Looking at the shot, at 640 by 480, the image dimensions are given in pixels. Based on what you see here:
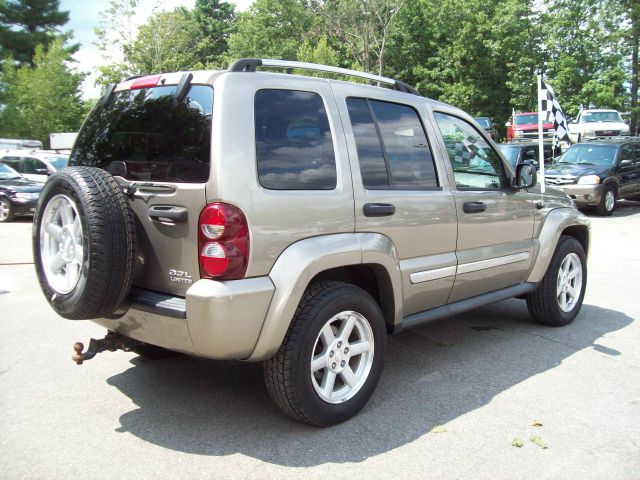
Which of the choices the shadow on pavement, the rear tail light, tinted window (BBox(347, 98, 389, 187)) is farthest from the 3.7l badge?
tinted window (BBox(347, 98, 389, 187))

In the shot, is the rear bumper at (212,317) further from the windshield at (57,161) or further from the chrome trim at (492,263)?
the windshield at (57,161)

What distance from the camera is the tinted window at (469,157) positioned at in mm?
4324

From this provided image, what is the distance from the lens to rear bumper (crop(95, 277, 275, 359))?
2865 mm

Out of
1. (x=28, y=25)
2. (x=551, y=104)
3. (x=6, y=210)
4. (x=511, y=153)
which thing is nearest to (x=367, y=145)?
(x=551, y=104)

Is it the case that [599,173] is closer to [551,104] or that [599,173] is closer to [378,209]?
[551,104]

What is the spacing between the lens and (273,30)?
39438mm

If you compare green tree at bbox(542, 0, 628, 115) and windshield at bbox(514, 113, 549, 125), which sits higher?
green tree at bbox(542, 0, 628, 115)

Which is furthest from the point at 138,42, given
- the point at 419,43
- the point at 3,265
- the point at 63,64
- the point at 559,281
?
the point at 559,281

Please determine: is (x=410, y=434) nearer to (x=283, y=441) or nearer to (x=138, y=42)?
(x=283, y=441)

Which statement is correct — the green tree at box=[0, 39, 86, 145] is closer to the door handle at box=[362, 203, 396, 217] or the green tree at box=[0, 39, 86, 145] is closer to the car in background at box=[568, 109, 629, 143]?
the car in background at box=[568, 109, 629, 143]

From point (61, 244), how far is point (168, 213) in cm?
74

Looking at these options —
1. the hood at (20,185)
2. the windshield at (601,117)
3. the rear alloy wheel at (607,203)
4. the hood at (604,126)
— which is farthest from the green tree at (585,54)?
the hood at (20,185)

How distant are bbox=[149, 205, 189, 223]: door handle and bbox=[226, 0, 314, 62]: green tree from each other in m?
36.7

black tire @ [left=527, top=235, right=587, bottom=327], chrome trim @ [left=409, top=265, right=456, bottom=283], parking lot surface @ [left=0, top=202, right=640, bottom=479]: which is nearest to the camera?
parking lot surface @ [left=0, top=202, right=640, bottom=479]
